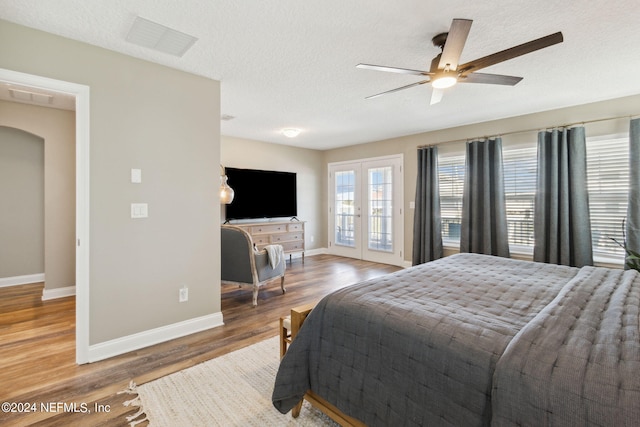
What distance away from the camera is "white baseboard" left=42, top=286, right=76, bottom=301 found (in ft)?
12.4

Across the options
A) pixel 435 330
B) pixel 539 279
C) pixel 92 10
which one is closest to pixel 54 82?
pixel 92 10

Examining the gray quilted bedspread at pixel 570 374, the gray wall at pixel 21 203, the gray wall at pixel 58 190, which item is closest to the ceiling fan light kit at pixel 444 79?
the gray quilted bedspread at pixel 570 374

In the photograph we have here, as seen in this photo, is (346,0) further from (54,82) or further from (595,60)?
(595,60)

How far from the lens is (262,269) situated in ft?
12.1

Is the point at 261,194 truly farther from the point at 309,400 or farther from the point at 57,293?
the point at 309,400

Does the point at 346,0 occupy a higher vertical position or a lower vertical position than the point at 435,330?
higher

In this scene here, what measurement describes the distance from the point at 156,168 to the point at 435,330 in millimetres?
2548

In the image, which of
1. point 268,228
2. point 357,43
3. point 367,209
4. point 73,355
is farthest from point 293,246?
point 357,43

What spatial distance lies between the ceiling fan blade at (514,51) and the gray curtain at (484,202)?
2751 millimetres

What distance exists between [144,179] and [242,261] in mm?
1493

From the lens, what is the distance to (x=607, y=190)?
3637 millimetres

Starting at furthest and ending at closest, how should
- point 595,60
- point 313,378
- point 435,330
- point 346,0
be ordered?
1. point 595,60
2. point 346,0
3. point 313,378
4. point 435,330

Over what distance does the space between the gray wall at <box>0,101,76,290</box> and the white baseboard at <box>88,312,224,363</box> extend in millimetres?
2263

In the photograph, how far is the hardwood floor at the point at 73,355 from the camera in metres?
1.82
